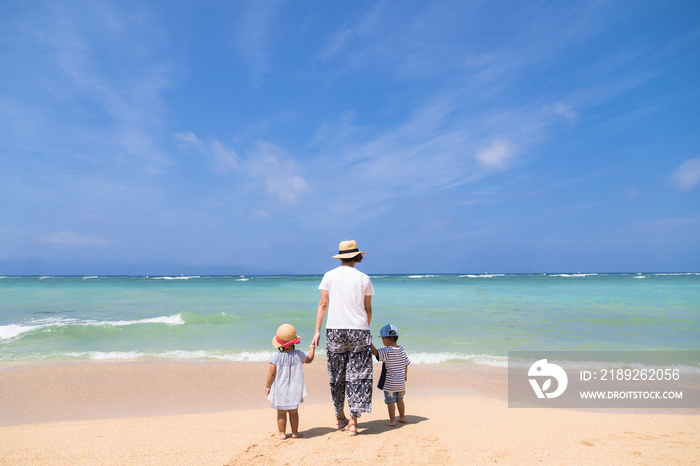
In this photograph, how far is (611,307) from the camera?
698 inches

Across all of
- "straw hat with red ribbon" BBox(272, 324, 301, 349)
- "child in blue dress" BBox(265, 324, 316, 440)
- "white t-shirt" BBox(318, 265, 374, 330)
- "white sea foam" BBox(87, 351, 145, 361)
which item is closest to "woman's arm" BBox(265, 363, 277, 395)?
"child in blue dress" BBox(265, 324, 316, 440)

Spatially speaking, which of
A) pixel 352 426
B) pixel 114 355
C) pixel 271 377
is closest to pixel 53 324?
pixel 114 355

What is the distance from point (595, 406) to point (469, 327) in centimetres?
Answer: 653

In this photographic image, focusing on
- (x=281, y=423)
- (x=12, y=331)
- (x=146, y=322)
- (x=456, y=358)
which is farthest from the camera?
(x=146, y=322)

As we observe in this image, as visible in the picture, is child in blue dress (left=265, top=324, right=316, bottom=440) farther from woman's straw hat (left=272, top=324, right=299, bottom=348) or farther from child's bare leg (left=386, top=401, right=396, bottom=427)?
child's bare leg (left=386, top=401, right=396, bottom=427)

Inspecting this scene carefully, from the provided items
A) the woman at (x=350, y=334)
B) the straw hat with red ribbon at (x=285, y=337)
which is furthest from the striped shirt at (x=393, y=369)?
the straw hat with red ribbon at (x=285, y=337)

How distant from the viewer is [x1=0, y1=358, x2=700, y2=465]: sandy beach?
361 cm

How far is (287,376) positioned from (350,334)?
737mm

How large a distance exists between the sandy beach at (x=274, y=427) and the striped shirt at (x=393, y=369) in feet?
1.45

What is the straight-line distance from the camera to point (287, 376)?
157 inches

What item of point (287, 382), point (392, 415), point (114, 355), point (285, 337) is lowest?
point (114, 355)

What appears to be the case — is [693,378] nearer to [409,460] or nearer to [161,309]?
[409,460]

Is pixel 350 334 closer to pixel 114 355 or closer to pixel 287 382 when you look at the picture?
pixel 287 382

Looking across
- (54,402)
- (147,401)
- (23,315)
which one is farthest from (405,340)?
(23,315)
